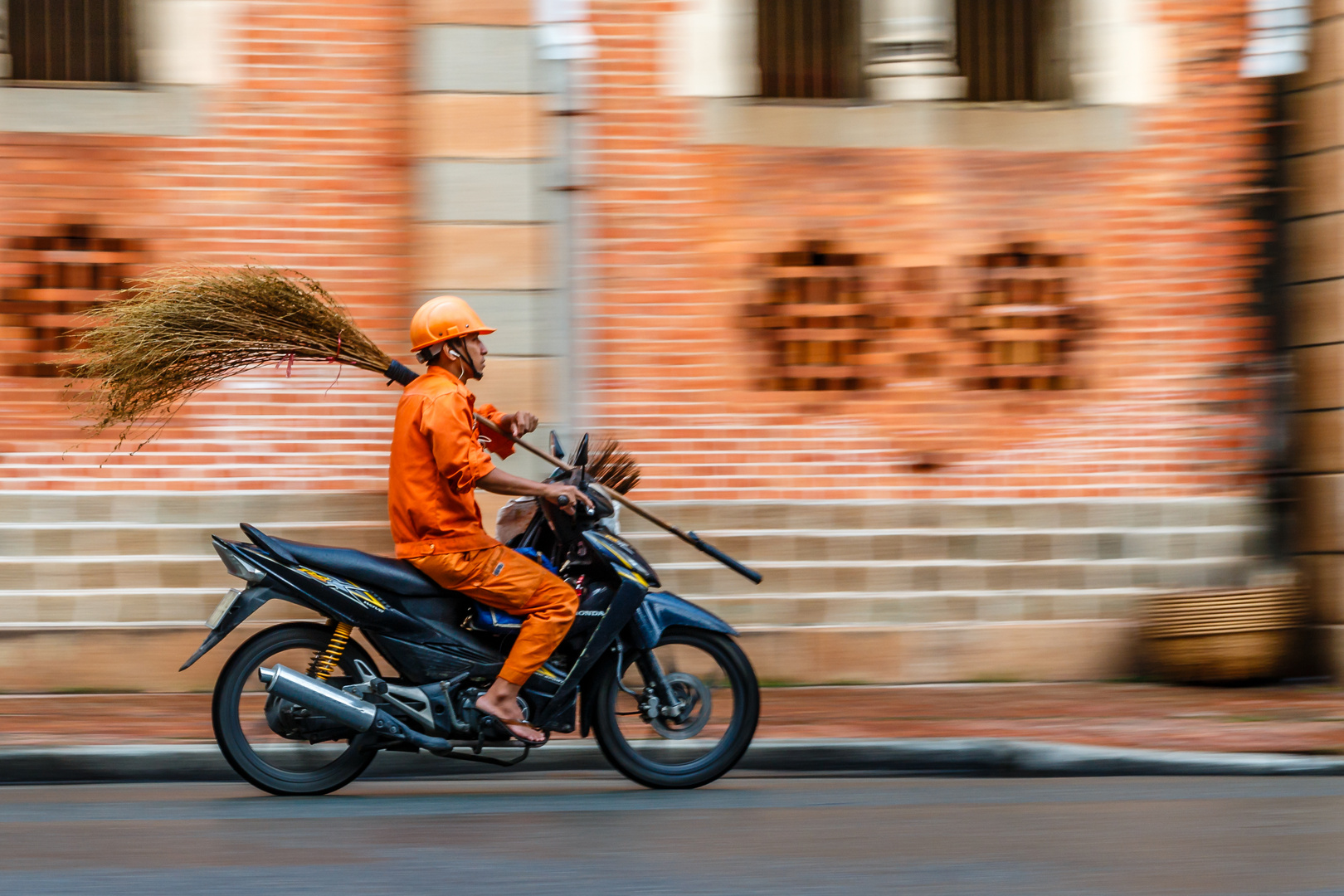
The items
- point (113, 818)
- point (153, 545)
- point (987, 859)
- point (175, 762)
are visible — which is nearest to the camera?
point (987, 859)

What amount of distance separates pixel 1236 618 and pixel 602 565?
4.40 metres

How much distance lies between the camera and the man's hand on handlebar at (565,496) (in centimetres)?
579

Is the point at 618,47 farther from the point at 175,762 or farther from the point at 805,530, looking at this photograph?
the point at 175,762

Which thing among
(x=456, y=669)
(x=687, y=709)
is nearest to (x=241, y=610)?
(x=456, y=669)

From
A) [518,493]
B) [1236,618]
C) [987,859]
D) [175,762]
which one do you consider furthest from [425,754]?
[1236,618]

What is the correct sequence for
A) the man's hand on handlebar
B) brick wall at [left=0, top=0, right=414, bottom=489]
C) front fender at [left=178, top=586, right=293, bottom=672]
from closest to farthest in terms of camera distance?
front fender at [left=178, top=586, right=293, bottom=672] < the man's hand on handlebar < brick wall at [left=0, top=0, right=414, bottom=489]

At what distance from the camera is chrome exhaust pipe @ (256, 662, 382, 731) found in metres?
5.78

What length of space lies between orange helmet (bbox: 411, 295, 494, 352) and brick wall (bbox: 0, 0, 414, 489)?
3148mm

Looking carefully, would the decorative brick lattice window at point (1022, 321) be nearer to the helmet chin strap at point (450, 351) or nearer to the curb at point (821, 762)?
the curb at point (821, 762)

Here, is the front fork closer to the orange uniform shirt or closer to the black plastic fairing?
the black plastic fairing

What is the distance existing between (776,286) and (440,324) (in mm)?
3733

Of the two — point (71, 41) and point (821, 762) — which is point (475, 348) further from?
point (71, 41)

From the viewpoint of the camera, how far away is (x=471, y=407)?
5.87 meters

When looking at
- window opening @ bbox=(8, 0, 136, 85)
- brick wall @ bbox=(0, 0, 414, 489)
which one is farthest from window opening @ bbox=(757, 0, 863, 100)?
window opening @ bbox=(8, 0, 136, 85)
